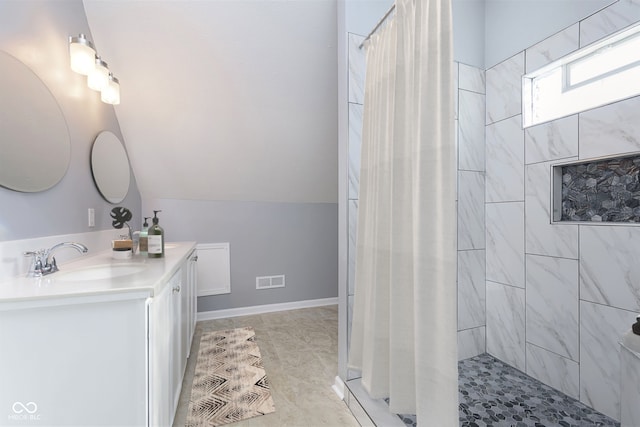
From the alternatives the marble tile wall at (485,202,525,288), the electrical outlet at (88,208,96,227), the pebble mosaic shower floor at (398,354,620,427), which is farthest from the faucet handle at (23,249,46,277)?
the marble tile wall at (485,202,525,288)

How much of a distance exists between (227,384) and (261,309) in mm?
1307

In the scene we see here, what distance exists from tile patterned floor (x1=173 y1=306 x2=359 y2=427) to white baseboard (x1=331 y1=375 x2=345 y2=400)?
24 millimetres

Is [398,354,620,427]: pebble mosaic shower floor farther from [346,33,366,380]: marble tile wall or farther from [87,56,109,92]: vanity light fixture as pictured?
[87,56,109,92]: vanity light fixture

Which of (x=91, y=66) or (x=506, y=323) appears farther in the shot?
(x=506, y=323)

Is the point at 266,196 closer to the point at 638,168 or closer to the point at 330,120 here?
the point at 330,120

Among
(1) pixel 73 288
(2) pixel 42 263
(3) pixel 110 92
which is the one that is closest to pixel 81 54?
(3) pixel 110 92

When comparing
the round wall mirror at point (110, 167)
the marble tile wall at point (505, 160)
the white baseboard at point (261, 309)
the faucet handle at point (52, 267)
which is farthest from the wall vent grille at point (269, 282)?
the marble tile wall at point (505, 160)

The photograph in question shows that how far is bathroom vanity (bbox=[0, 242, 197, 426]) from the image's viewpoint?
2.87 ft

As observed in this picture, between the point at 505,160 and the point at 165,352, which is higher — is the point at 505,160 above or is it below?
above

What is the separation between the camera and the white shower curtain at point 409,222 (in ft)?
3.31

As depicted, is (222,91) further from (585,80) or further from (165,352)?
(585,80)

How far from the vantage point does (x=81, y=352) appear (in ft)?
3.05
